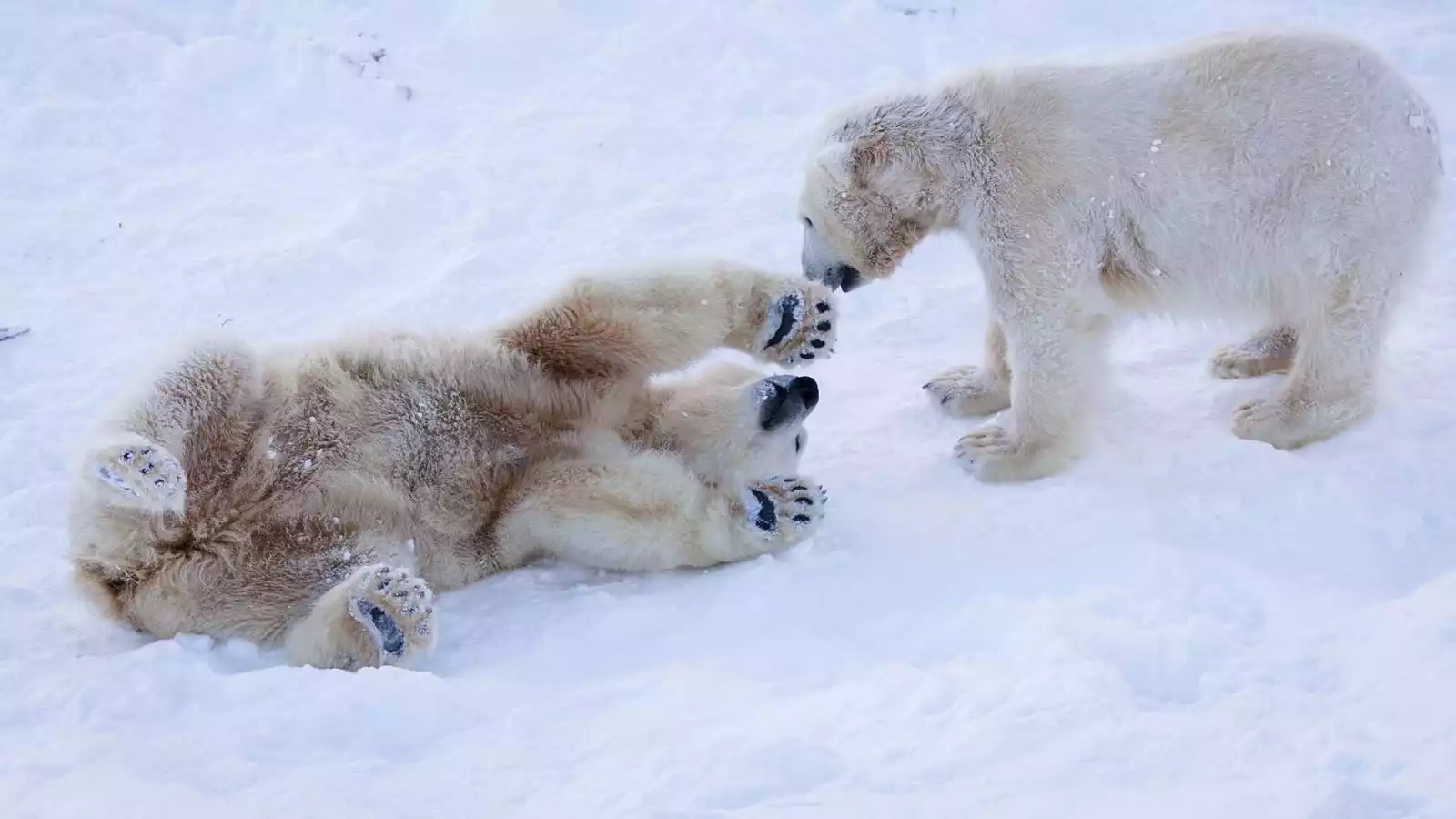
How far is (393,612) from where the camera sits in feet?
10.1

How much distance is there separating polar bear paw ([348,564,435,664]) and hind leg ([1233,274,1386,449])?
2.78 meters

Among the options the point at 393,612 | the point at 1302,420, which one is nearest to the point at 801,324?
the point at 393,612

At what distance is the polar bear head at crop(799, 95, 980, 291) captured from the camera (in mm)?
4145

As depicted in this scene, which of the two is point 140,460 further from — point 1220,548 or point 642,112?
point 642,112

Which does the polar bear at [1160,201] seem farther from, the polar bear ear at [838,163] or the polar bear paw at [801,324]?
the polar bear paw at [801,324]

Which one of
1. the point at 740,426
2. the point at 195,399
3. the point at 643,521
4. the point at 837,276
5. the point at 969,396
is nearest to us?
the point at 195,399

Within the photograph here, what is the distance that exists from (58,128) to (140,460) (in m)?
4.95

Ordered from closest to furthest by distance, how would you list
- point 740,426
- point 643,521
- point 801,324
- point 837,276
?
1. point 643,521
2. point 801,324
3. point 740,426
4. point 837,276

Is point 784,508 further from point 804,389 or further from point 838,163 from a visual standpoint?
point 838,163

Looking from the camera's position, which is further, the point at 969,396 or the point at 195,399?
the point at 969,396

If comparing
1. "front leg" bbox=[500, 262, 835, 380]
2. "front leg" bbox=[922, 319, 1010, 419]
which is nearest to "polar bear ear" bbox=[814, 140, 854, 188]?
"front leg" bbox=[500, 262, 835, 380]

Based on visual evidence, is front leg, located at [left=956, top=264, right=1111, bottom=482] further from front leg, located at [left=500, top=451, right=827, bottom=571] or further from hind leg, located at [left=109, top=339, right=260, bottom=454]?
hind leg, located at [left=109, top=339, right=260, bottom=454]

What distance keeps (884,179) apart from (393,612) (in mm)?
2179

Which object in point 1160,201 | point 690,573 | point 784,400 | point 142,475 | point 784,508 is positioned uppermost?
point 1160,201
